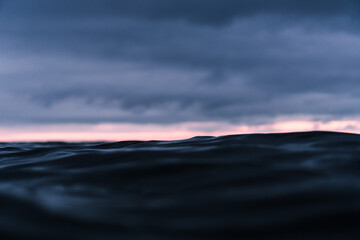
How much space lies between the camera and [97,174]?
15.8 ft

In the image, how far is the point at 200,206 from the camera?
3.18m

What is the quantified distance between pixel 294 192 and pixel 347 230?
34.3 inches

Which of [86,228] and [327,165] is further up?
[327,165]

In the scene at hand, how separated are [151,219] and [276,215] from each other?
120 centimetres

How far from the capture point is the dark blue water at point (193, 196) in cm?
264

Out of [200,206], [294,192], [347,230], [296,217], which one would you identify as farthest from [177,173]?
[347,230]

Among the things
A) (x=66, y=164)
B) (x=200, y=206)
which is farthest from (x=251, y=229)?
(x=66, y=164)

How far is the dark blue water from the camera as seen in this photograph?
2.64 metres

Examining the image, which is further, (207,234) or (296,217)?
(296,217)

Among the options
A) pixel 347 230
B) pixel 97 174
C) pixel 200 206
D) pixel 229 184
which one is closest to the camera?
pixel 347 230

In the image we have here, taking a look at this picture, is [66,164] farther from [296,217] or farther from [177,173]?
[296,217]

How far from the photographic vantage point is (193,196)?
349 centimetres

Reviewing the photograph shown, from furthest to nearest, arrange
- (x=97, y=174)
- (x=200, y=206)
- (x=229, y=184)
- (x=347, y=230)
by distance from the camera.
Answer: (x=97, y=174) < (x=229, y=184) < (x=200, y=206) < (x=347, y=230)

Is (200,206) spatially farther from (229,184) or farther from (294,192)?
(294,192)
